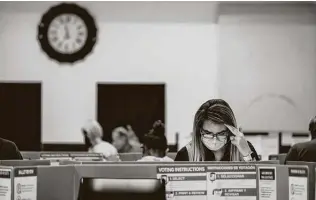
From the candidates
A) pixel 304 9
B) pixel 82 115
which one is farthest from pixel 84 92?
pixel 304 9

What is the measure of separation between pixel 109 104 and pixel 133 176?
5871 millimetres

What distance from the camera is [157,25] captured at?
8.77 m

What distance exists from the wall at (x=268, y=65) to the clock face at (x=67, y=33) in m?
1.93

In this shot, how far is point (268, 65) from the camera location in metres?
8.52

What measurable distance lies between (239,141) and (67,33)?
542 cm

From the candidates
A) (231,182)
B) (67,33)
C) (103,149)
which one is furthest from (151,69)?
(231,182)

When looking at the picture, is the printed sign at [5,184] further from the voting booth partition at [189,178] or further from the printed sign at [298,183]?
the printed sign at [298,183]

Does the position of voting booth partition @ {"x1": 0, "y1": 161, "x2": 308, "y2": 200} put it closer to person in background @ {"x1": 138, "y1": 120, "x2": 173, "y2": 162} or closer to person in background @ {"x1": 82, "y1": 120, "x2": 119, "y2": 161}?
person in background @ {"x1": 138, "y1": 120, "x2": 173, "y2": 162}

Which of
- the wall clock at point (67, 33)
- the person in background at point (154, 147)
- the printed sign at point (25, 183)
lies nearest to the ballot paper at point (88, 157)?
the person in background at point (154, 147)

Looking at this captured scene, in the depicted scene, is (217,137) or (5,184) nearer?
(5,184)

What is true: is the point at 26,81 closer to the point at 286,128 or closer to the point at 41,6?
the point at 41,6

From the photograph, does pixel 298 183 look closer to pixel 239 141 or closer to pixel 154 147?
pixel 239 141

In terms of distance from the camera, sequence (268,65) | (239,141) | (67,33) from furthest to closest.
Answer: (67,33) → (268,65) → (239,141)

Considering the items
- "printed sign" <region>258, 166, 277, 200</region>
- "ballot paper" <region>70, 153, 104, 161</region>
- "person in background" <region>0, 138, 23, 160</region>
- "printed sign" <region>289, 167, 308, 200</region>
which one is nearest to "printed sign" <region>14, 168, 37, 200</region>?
"printed sign" <region>258, 166, 277, 200</region>
